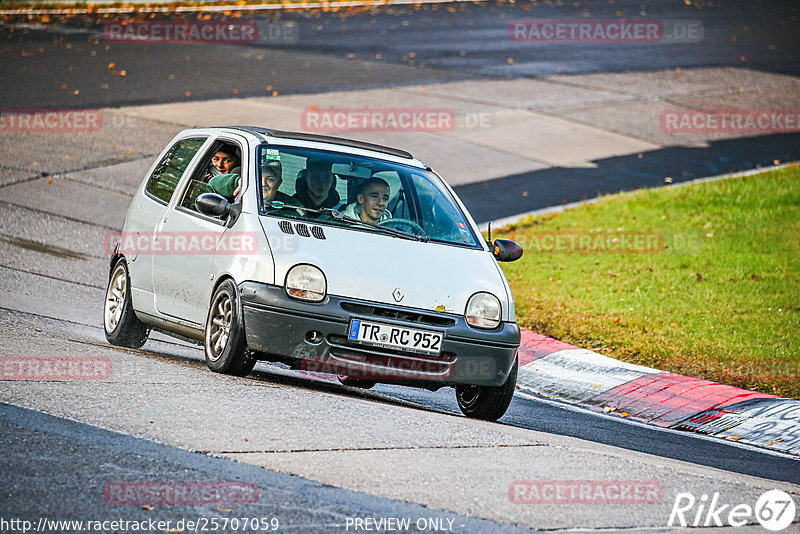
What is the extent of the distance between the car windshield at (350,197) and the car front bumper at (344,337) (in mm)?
810

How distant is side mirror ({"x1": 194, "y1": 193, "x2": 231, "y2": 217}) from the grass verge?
4.09 meters

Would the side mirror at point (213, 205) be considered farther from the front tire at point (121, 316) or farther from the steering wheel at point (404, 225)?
the front tire at point (121, 316)

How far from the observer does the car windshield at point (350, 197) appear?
817 centimetres

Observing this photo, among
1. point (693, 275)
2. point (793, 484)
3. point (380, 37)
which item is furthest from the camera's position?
point (380, 37)

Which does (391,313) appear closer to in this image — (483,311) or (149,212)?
(483,311)

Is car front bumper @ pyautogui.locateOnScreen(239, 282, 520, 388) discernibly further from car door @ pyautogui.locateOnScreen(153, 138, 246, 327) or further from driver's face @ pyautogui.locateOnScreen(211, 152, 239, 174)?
driver's face @ pyautogui.locateOnScreen(211, 152, 239, 174)

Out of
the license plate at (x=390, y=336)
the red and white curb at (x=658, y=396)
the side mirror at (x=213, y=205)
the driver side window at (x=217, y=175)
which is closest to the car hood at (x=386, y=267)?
the license plate at (x=390, y=336)

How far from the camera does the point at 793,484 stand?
23.0 ft

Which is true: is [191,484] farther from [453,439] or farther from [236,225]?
[236,225]

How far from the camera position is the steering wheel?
8305 mm

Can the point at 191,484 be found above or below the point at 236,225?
below

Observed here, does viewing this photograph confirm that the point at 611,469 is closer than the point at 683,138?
Yes

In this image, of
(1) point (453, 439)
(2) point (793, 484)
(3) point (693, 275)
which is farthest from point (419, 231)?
(3) point (693, 275)

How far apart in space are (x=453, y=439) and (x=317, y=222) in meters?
1.99
